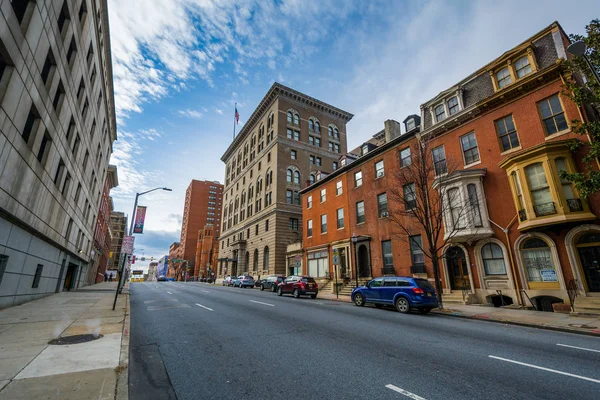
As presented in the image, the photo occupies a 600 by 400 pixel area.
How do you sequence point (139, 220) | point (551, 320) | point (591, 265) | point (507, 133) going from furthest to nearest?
point (139, 220) < point (507, 133) < point (591, 265) < point (551, 320)

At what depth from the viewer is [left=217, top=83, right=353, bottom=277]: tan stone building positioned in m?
44.9

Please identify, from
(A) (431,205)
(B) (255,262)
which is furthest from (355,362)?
(B) (255,262)

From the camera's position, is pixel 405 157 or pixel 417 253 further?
pixel 405 157

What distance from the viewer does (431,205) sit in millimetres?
20047

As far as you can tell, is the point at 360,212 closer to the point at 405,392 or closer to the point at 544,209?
the point at 544,209

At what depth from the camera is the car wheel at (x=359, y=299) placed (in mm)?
16469

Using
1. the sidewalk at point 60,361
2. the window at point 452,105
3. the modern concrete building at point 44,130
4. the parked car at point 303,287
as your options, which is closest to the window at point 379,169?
the window at point 452,105

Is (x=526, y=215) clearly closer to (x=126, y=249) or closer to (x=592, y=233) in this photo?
(x=592, y=233)

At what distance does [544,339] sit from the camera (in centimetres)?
809

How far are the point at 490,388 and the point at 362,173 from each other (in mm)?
24689

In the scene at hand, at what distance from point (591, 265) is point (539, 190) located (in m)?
4.12

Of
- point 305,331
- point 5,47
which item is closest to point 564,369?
point 305,331

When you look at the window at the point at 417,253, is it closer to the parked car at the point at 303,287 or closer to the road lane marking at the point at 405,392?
the parked car at the point at 303,287

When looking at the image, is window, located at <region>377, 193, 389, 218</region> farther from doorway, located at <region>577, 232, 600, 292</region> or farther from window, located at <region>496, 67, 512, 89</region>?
doorway, located at <region>577, 232, 600, 292</region>
